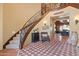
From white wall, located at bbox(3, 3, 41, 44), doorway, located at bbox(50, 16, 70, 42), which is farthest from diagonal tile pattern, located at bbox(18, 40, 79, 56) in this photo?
white wall, located at bbox(3, 3, 41, 44)

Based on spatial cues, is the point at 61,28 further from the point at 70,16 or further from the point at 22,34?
the point at 22,34

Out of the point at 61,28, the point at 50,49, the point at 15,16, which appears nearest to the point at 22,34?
the point at 15,16

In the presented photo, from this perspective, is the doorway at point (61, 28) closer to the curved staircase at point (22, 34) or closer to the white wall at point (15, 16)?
the curved staircase at point (22, 34)

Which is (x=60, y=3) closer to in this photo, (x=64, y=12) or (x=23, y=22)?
(x=64, y=12)

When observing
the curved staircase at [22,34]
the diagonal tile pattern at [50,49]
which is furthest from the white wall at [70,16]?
the diagonal tile pattern at [50,49]

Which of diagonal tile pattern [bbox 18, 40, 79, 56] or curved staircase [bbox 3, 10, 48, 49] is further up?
curved staircase [bbox 3, 10, 48, 49]

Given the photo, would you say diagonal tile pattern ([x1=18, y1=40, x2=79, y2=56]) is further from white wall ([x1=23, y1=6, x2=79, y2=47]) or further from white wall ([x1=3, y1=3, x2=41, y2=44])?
white wall ([x1=3, y1=3, x2=41, y2=44])

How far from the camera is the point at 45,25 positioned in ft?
13.7

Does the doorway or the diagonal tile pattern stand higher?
the doorway

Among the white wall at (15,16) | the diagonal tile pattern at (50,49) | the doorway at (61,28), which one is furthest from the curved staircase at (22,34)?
the doorway at (61,28)

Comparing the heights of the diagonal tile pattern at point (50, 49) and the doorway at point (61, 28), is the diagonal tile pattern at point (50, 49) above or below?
below

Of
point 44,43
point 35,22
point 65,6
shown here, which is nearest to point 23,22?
point 35,22

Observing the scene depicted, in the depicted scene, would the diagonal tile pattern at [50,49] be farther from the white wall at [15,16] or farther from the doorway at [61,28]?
the white wall at [15,16]

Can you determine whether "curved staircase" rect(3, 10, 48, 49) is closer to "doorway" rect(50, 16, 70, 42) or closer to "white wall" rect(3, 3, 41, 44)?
"white wall" rect(3, 3, 41, 44)
